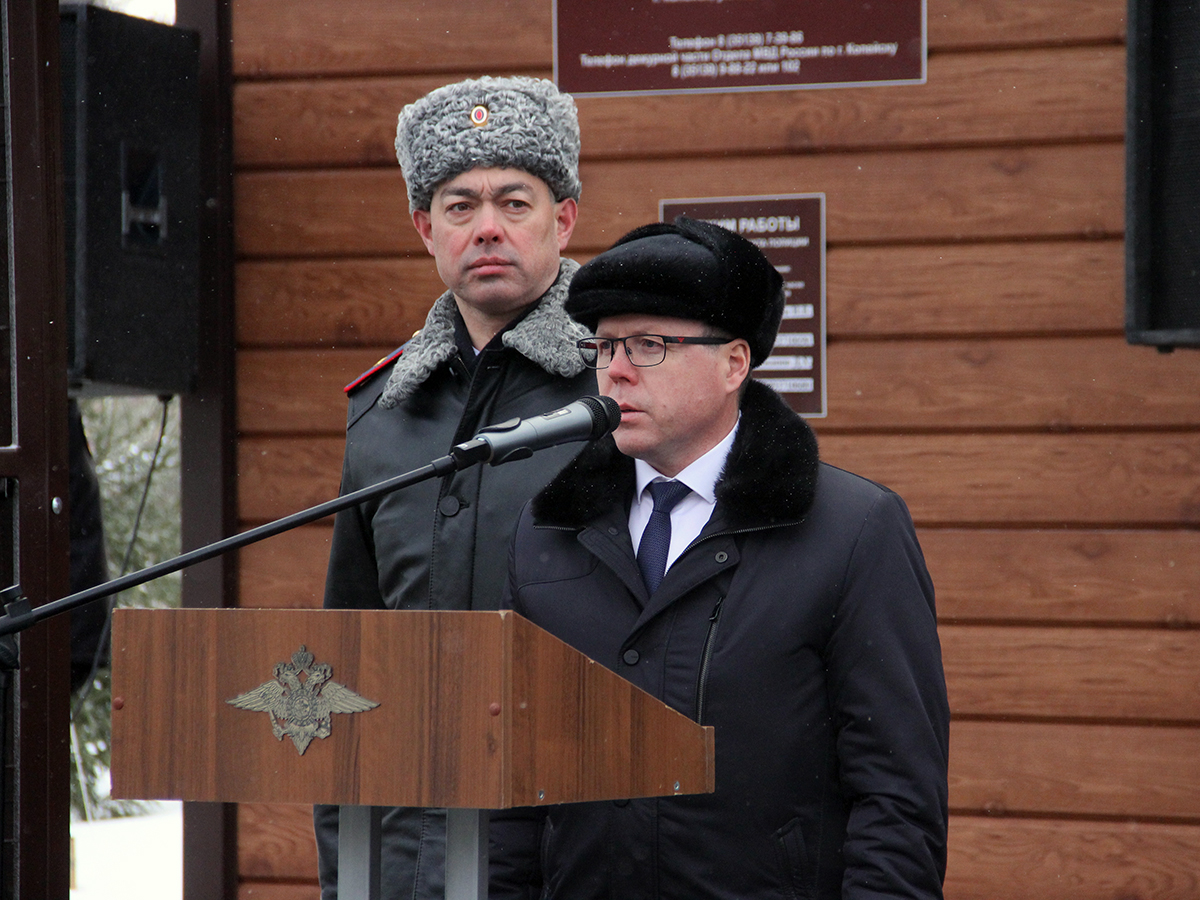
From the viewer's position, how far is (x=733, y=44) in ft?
12.1

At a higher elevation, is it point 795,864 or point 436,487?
point 436,487

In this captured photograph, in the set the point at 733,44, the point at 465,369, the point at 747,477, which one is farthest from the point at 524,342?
the point at 733,44

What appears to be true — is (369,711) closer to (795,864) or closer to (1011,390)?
(795,864)

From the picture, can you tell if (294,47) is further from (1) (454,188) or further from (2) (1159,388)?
(2) (1159,388)

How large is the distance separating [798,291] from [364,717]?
2532 millimetres

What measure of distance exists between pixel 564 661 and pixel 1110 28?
2.77 meters

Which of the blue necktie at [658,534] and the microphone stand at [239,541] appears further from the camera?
the blue necktie at [658,534]

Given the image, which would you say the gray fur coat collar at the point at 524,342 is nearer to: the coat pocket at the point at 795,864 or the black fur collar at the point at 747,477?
the black fur collar at the point at 747,477

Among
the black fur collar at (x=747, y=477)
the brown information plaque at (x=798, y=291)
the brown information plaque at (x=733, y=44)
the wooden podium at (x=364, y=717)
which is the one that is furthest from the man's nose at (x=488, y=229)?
the brown information plaque at (x=733, y=44)

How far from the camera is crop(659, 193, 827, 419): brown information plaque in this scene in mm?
3666

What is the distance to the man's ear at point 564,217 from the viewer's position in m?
2.48

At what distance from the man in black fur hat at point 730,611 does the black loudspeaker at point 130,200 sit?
2086 millimetres

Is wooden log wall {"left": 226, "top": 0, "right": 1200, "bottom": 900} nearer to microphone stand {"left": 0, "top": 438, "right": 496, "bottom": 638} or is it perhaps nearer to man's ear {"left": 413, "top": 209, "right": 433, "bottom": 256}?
man's ear {"left": 413, "top": 209, "right": 433, "bottom": 256}

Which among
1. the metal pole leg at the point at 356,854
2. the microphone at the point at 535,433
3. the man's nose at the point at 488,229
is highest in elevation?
the man's nose at the point at 488,229
